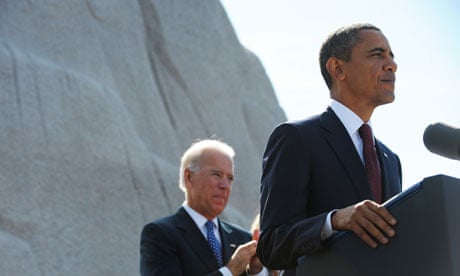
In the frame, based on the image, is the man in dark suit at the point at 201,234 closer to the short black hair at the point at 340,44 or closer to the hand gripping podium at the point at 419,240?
the short black hair at the point at 340,44

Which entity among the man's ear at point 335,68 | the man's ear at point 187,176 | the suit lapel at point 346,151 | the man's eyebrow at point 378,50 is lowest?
the man's ear at point 187,176

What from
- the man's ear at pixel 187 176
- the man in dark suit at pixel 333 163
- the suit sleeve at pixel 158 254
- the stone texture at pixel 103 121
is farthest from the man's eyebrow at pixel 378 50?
the stone texture at pixel 103 121

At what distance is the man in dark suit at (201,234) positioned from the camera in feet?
12.7

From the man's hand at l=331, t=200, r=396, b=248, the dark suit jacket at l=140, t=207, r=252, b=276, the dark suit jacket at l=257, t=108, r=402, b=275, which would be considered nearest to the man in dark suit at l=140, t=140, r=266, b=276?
the dark suit jacket at l=140, t=207, r=252, b=276

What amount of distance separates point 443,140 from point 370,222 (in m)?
0.25

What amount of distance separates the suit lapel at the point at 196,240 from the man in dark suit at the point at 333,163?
1286mm

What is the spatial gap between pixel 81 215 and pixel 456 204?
545cm

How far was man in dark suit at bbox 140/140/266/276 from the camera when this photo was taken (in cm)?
387

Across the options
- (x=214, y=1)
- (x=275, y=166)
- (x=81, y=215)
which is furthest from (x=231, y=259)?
(x=214, y=1)

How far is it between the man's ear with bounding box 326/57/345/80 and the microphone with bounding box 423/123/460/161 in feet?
2.66

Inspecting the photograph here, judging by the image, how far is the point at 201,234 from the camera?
161 inches

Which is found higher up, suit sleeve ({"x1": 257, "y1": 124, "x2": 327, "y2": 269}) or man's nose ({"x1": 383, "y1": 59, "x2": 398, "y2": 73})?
man's nose ({"x1": 383, "y1": 59, "x2": 398, "y2": 73})

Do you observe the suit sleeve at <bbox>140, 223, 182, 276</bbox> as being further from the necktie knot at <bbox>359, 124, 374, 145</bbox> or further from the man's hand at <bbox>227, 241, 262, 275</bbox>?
the necktie knot at <bbox>359, 124, 374, 145</bbox>

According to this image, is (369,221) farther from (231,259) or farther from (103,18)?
(103,18)
